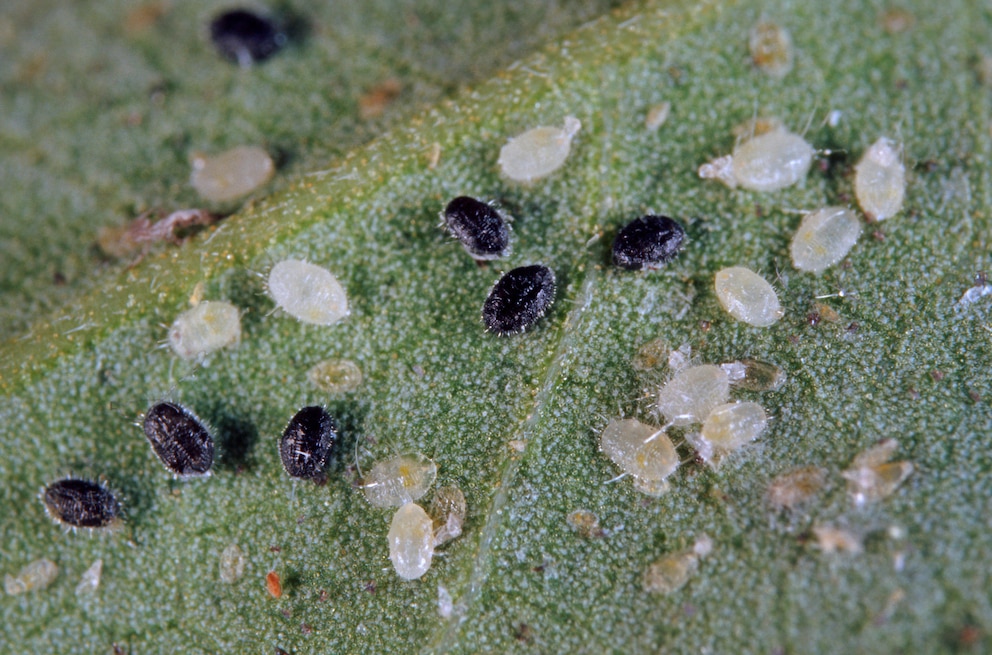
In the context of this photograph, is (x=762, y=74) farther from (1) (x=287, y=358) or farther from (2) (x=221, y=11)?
(2) (x=221, y=11)

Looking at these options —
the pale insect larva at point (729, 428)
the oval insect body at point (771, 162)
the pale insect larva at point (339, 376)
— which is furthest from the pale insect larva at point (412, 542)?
the oval insect body at point (771, 162)

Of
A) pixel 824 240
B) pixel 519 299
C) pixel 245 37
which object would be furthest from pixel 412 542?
pixel 245 37

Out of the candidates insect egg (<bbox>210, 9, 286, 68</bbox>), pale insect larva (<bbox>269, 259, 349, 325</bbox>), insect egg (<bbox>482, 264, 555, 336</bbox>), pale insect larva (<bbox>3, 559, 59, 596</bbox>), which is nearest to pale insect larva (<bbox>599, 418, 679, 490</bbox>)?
insect egg (<bbox>482, 264, 555, 336</bbox>)

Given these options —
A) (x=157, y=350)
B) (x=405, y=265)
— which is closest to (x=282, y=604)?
(x=157, y=350)

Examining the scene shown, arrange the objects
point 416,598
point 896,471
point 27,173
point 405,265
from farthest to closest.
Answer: point 27,173
point 405,265
point 416,598
point 896,471

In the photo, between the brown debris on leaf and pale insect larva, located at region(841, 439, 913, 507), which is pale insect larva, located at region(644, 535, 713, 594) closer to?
pale insect larva, located at region(841, 439, 913, 507)

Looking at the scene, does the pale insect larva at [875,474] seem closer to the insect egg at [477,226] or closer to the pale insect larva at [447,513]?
the pale insect larva at [447,513]
